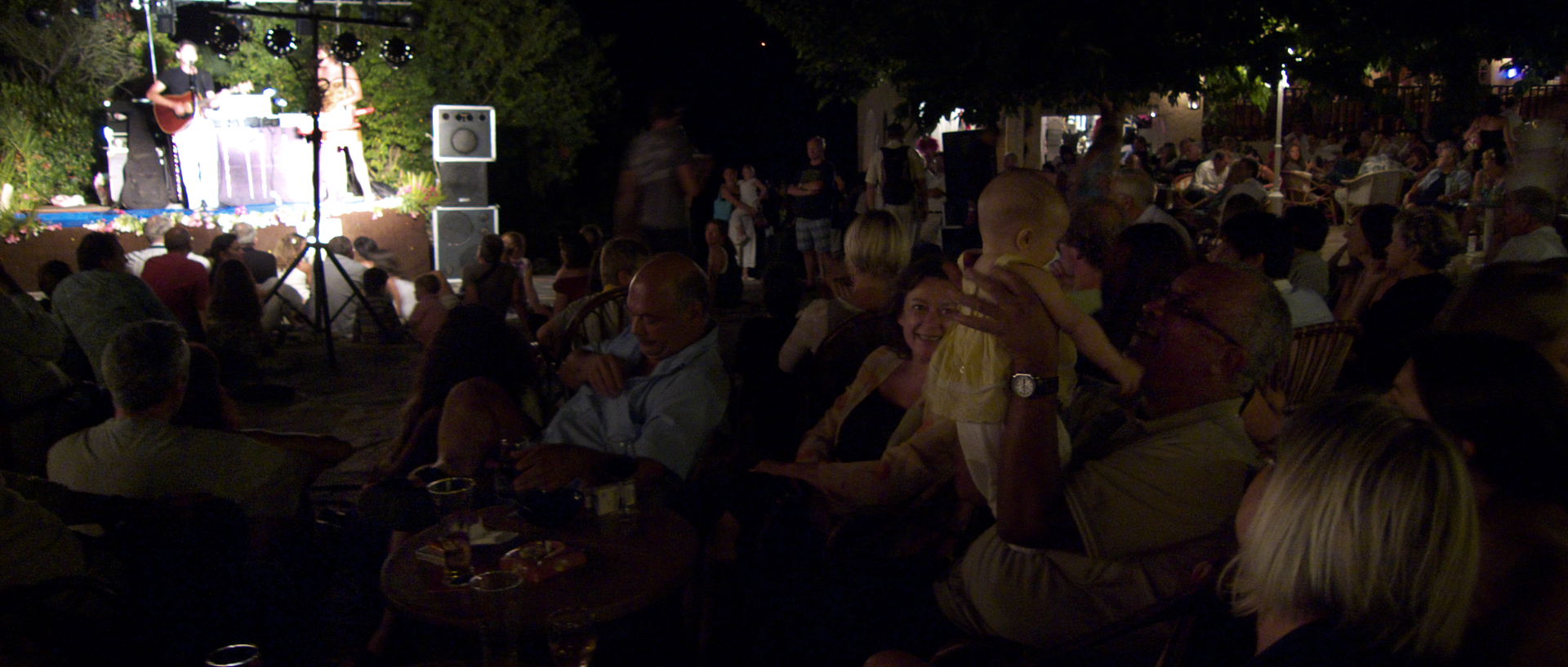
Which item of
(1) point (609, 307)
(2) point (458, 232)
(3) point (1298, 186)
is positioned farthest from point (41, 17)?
(3) point (1298, 186)

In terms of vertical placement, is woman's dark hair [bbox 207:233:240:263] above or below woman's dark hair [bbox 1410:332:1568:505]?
above

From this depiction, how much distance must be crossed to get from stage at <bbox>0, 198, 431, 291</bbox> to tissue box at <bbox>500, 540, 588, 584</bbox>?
8.92m

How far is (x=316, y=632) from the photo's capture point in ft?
10.9

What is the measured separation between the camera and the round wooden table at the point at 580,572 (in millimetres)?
2111

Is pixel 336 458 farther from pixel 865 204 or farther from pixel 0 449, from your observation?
pixel 865 204

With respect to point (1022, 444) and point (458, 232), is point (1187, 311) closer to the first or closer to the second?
point (1022, 444)

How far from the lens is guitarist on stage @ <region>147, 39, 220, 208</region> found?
1205 cm

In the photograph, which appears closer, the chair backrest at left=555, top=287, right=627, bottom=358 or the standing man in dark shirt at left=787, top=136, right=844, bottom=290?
the chair backrest at left=555, top=287, right=627, bottom=358

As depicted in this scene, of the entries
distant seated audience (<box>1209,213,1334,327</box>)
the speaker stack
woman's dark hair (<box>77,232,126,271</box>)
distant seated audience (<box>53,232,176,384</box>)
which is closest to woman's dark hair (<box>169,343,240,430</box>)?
distant seated audience (<box>53,232,176,384</box>)

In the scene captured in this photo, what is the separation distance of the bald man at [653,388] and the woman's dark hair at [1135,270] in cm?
121

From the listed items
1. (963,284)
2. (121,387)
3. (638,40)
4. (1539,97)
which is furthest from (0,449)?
(1539,97)

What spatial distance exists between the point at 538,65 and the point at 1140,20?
1345cm

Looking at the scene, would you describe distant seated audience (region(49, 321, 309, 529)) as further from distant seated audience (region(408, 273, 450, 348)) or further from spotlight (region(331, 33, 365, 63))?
spotlight (region(331, 33, 365, 63))

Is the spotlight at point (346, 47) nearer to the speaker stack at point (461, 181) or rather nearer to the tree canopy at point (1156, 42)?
the speaker stack at point (461, 181)
